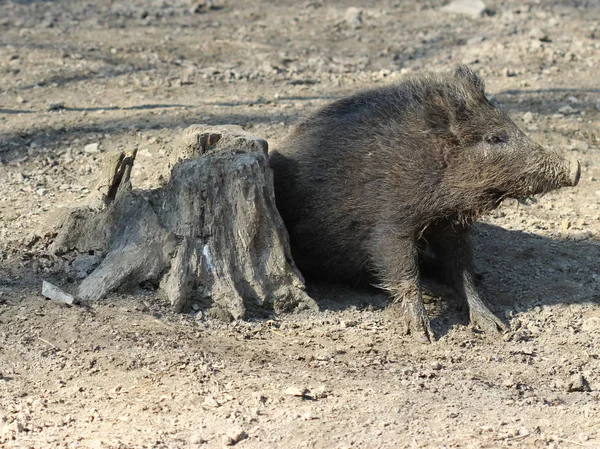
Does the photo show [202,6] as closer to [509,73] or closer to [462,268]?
[509,73]

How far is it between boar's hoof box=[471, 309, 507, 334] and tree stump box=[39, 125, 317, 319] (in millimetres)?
1156

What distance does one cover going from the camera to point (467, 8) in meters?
13.7

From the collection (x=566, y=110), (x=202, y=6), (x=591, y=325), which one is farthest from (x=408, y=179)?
(x=202, y=6)

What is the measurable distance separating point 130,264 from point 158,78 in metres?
4.83

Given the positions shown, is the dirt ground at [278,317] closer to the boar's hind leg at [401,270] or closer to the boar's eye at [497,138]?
the boar's hind leg at [401,270]

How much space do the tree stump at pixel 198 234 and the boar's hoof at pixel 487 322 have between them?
1156 millimetres

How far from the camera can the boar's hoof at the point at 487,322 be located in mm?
6160

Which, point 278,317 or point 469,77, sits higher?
point 469,77

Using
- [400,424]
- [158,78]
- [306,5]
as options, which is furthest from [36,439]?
[306,5]

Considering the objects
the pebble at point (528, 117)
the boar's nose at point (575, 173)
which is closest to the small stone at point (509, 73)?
the pebble at point (528, 117)

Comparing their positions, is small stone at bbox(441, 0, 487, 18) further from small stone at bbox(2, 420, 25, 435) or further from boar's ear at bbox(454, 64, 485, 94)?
small stone at bbox(2, 420, 25, 435)

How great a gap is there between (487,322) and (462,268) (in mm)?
472

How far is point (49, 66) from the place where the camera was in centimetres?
1028

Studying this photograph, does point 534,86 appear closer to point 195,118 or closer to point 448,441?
point 195,118
